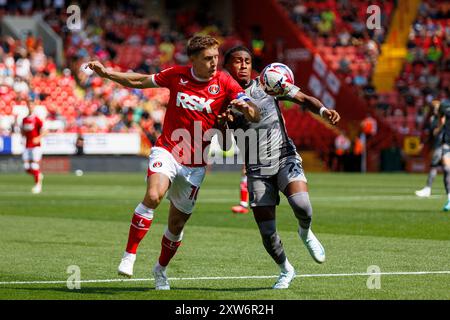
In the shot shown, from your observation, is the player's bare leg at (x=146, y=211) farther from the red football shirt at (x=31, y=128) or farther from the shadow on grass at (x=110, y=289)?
the red football shirt at (x=31, y=128)

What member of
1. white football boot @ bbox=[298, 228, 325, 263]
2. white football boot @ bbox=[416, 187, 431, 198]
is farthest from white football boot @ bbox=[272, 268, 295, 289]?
white football boot @ bbox=[416, 187, 431, 198]

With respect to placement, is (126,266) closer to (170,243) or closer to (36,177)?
(170,243)

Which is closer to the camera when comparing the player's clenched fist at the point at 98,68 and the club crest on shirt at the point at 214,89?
the player's clenched fist at the point at 98,68

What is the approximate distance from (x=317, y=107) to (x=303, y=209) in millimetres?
1037

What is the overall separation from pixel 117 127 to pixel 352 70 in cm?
1235

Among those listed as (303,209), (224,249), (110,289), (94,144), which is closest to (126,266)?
(110,289)

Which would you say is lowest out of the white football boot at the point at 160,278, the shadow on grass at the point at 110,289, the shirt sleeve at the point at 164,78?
the shadow on grass at the point at 110,289

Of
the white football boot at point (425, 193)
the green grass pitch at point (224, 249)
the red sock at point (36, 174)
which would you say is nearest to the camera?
the green grass pitch at point (224, 249)

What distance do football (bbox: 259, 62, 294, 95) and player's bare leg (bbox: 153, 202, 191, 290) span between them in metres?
1.53

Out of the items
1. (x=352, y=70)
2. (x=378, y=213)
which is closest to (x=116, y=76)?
(x=378, y=213)

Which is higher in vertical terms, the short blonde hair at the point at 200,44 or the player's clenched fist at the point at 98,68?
Result: the short blonde hair at the point at 200,44

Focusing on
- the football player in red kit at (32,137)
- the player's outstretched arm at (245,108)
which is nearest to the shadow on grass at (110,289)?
the player's outstretched arm at (245,108)

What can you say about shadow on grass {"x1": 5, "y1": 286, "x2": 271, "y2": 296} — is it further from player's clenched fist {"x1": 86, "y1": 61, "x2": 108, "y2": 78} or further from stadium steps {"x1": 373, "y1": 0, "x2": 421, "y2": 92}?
stadium steps {"x1": 373, "y1": 0, "x2": 421, "y2": 92}

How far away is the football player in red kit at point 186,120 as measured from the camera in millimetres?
10664
